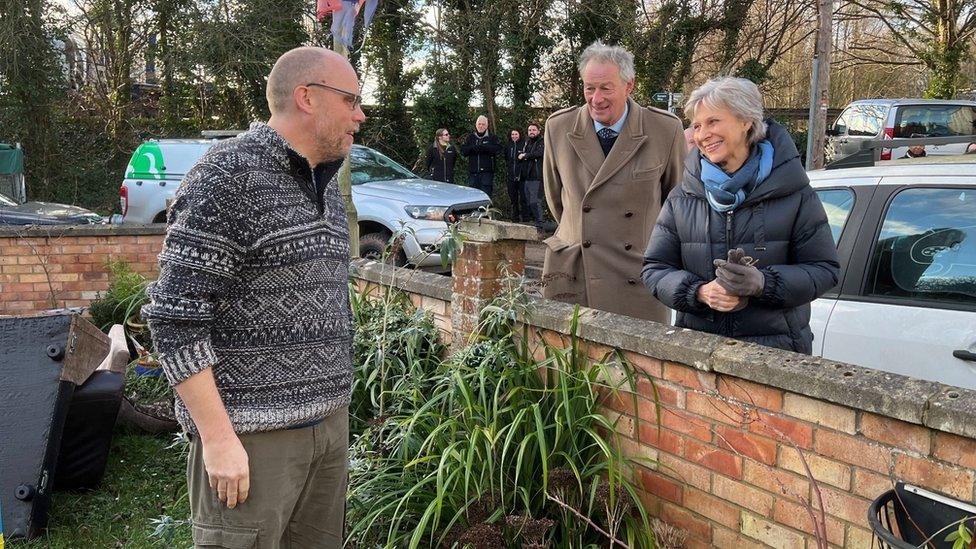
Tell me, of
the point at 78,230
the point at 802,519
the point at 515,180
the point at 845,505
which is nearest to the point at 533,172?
the point at 515,180

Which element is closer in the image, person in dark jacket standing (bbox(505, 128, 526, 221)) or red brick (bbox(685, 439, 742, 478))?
red brick (bbox(685, 439, 742, 478))

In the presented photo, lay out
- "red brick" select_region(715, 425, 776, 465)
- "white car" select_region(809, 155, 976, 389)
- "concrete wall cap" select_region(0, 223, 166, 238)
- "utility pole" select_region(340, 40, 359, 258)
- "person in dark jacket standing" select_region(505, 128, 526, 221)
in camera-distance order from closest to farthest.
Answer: "red brick" select_region(715, 425, 776, 465) → "white car" select_region(809, 155, 976, 389) → "utility pole" select_region(340, 40, 359, 258) → "concrete wall cap" select_region(0, 223, 166, 238) → "person in dark jacket standing" select_region(505, 128, 526, 221)

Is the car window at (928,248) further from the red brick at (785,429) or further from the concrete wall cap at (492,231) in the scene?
the concrete wall cap at (492,231)

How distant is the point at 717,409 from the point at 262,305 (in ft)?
4.93

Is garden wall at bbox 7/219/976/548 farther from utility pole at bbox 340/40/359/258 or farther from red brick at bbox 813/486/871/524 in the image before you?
utility pole at bbox 340/40/359/258

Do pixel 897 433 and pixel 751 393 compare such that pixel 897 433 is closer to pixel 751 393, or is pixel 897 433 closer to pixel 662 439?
pixel 751 393

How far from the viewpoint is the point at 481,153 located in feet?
50.7

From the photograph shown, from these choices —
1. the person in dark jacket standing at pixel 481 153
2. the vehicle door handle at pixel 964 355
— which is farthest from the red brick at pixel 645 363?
the person in dark jacket standing at pixel 481 153

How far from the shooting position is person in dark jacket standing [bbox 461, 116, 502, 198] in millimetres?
15281

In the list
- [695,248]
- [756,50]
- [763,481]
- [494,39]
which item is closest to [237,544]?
[763,481]

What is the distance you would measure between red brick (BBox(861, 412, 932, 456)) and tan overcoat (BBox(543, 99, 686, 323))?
59.1 inches

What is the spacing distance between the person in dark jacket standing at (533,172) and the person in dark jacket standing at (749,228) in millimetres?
12006


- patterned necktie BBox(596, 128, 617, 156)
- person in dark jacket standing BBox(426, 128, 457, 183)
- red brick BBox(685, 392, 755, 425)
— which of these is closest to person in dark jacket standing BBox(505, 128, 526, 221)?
person in dark jacket standing BBox(426, 128, 457, 183)

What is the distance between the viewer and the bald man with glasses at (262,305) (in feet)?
6.54
